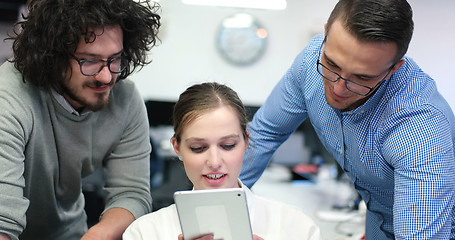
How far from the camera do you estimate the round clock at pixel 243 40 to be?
5578 mm

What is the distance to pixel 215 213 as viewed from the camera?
4.18 ft

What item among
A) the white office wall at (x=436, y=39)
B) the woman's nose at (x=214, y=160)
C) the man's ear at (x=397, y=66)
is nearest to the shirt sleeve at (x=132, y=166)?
the woman's nose at (x=214, y=160)

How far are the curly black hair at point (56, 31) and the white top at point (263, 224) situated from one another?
20.7 inches

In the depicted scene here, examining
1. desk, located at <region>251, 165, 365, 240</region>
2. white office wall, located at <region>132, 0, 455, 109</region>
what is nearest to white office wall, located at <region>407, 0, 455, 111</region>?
white office wall, located at <region>132, 0, 455, 109</region>

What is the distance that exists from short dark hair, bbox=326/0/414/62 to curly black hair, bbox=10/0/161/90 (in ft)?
2.39

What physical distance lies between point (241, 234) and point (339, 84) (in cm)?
47

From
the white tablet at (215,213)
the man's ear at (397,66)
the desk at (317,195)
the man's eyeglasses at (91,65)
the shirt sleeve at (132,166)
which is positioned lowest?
the desk at (317,195)

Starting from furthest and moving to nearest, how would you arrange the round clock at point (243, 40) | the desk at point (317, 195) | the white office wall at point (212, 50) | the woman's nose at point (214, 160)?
1. the round clock at point (243, 40)
2. the white office wall at point (212, 50)
3. the desk at point (317, 195)
4. the woman's nose at point (214, 160)

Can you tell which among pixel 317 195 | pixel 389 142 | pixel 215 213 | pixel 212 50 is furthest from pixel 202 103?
pixel 212 50

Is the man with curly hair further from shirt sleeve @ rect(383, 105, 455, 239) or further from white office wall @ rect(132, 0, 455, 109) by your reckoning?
white office wall @ rect(132, 0, 455, 109)

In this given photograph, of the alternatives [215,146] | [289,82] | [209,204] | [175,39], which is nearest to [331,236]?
[289,82]

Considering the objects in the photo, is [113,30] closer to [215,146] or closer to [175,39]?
[215,146]

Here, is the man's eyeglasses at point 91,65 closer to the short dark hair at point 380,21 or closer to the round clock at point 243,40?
the short dark hair at point 380,21

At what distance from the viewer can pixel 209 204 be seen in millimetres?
1254
